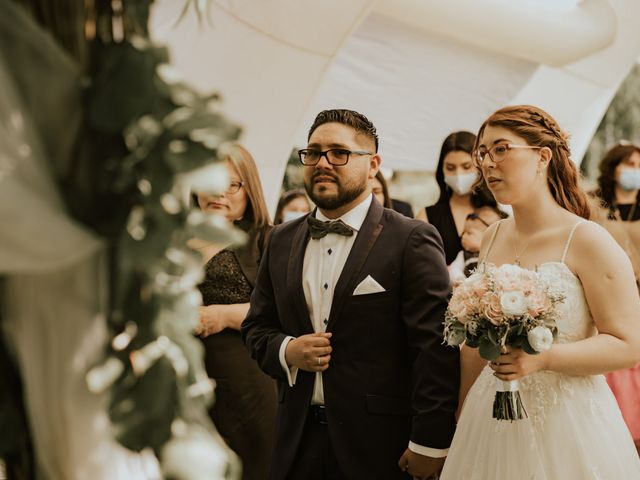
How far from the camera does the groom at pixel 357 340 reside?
10.1 ft

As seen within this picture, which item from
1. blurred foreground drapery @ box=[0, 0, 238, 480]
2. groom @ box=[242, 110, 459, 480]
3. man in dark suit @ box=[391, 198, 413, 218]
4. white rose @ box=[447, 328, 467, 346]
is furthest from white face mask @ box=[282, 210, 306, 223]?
blurred foreground drapery @ box=[0, 0, 238, 480]

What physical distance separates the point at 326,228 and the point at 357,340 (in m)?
0.48

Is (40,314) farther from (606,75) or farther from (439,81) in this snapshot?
(606,75)

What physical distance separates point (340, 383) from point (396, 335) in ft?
0.96

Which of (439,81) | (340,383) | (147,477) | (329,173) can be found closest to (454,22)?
(439,81)

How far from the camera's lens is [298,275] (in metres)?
3.29

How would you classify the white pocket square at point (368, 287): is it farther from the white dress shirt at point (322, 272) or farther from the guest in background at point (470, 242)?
the guest in background at point (470, 242)

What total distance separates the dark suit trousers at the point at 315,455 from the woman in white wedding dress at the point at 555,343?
48 centimetres

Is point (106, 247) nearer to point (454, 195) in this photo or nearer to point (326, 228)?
point (326, 228)

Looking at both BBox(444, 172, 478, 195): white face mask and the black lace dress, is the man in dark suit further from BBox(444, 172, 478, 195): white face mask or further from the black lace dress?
the black lace dress

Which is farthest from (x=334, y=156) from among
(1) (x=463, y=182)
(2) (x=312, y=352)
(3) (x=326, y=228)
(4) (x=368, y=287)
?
(1) (x=463, y=182)

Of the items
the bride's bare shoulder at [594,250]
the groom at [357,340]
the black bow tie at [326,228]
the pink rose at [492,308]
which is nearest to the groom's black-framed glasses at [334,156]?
the groom at [357,340]

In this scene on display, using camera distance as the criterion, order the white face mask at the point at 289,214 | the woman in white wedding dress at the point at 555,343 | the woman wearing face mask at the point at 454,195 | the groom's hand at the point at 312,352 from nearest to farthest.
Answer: the woman in white wedding dress at the point at 555,343, the groom's hand at the point at 312,352, the woman wearing face mask at the point at 454,195, the white face mask at the point at 289,214

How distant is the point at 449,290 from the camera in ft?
10.7
